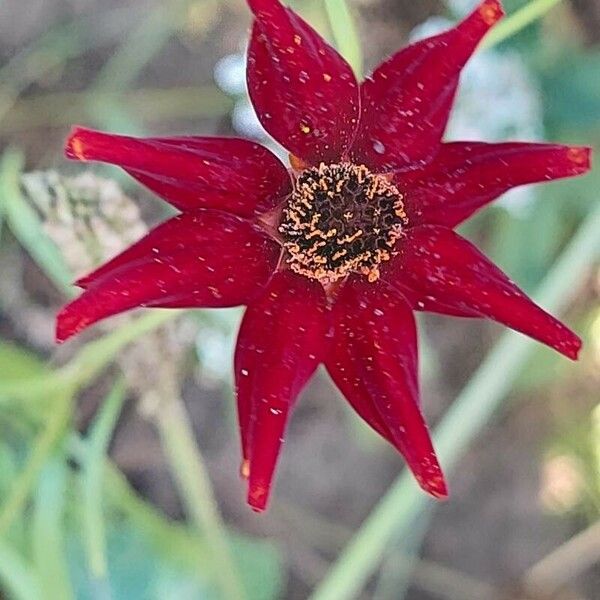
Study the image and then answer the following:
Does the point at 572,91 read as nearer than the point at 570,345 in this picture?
No

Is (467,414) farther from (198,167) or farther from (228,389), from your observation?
(198,167)

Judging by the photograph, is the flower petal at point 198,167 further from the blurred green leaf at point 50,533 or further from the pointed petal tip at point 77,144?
the blurred green leaf at point 50,533

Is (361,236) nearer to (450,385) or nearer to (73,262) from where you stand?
(73,262)

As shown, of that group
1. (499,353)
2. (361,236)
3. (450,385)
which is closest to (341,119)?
(361,236)

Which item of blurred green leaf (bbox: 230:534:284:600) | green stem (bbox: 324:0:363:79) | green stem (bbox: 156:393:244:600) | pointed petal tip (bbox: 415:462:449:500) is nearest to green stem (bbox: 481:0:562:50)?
green stem (bbox: 324:0:363:79)

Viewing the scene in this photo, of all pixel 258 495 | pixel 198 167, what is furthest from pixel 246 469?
pixel 198 167
